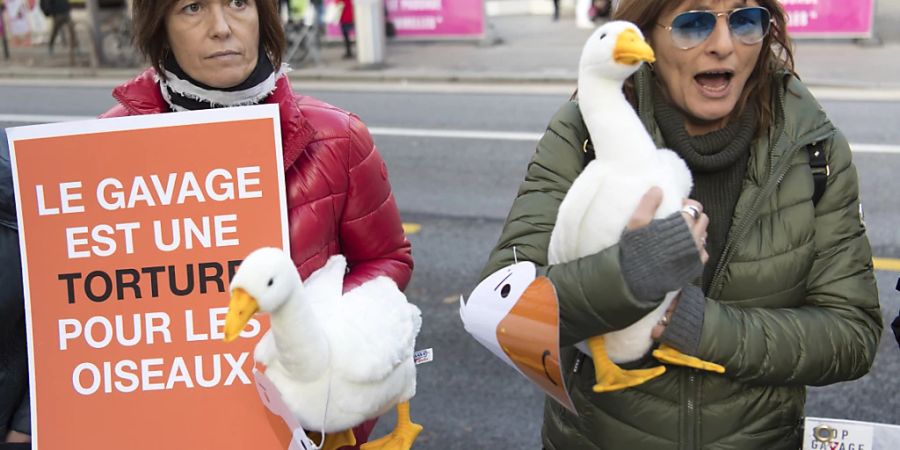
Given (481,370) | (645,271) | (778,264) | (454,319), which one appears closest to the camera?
(645,271)

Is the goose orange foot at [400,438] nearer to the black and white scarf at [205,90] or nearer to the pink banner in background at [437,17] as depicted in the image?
the black and white scarf at [205,90]

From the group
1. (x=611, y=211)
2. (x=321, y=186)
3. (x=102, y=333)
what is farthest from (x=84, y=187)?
(x=611, y=211)

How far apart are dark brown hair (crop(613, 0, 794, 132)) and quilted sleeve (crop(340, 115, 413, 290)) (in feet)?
2.14

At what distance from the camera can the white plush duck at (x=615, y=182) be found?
1881 mm

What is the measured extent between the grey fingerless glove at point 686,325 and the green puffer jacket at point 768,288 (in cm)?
8

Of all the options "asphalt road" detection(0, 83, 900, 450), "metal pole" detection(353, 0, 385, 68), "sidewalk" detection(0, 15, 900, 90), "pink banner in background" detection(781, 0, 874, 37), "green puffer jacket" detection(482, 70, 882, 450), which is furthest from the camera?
"metal pole" detection(353, 0, 385, 68)

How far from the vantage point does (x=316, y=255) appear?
229 centimetres

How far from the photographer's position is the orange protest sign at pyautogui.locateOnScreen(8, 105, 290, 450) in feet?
7.24

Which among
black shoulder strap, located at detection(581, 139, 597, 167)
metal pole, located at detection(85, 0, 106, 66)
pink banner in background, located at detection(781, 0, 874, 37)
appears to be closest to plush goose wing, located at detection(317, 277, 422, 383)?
black shoulder strap, located at detection(581, 139, 597, 167)

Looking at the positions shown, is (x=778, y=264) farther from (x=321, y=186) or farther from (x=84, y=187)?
(x=84, y=187)

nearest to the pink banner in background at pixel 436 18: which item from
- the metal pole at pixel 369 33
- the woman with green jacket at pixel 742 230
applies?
the metal pole at pixel 369 33

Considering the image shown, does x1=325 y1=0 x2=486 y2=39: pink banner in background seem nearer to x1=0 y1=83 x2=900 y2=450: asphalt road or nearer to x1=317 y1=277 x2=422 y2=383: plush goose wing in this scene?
x1=0 y1=83 x2=900 y2=450: asphalt road

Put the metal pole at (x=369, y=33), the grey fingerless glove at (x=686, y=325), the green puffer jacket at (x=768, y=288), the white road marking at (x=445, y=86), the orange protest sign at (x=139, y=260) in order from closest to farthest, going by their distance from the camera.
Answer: the grey fingerless glove at (x=686, y=325), the green puffer jacket at (x=768, y=288), the orange protest sign at (x=139, y=260), the white road marking at (x=445, y=86), the metal pole at (x=369, y=33)

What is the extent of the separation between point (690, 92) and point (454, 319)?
3.59 meters
